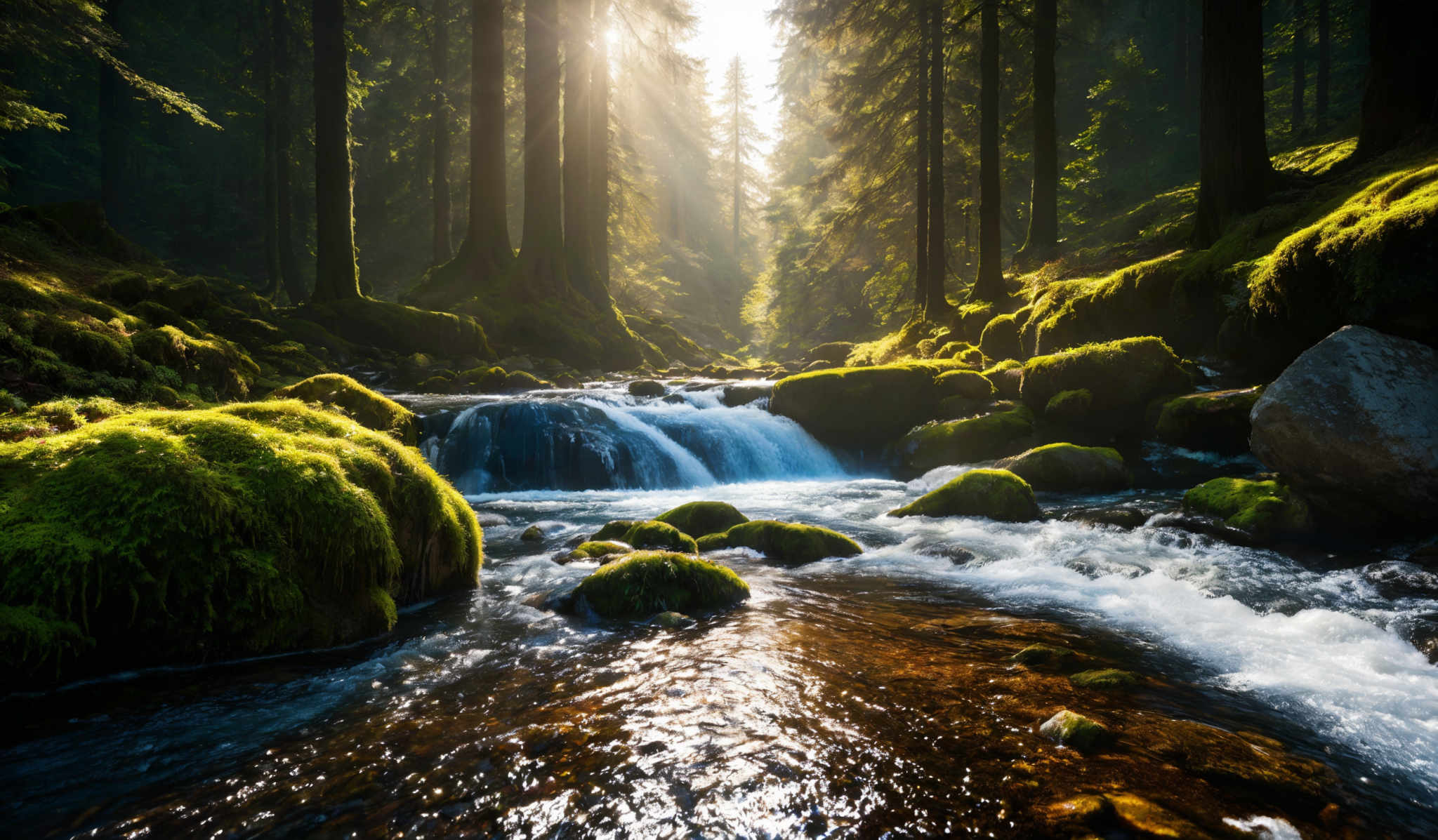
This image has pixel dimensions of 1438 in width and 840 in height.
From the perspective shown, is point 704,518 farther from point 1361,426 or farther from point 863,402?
point 863,402

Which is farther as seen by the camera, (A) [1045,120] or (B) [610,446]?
(A) [1045,120]

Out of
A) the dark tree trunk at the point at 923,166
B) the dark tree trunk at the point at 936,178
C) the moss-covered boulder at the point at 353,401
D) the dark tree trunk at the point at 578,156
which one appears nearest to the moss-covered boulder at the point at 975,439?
the moss-covered boulder at the point at 353,401

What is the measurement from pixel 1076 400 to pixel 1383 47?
707 cm

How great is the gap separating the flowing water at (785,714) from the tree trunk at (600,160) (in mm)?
21536

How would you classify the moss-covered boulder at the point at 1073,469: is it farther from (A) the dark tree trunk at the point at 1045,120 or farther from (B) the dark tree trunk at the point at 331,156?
(B) the dark tree trunk at the point at 331,156

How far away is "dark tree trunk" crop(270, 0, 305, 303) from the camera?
24297 mm

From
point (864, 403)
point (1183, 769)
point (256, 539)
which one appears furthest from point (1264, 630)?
point (864, 403)

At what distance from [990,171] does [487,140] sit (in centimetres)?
1414

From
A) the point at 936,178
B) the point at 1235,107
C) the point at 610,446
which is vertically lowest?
the point at 610,446

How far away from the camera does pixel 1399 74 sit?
411 inches

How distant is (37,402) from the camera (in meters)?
5.76

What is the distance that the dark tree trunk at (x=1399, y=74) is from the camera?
33.4 ft

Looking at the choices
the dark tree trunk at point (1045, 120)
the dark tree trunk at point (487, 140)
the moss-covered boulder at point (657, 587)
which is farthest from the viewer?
the dark tree trunk at point (487, 140)

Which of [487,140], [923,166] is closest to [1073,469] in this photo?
[923,166]
